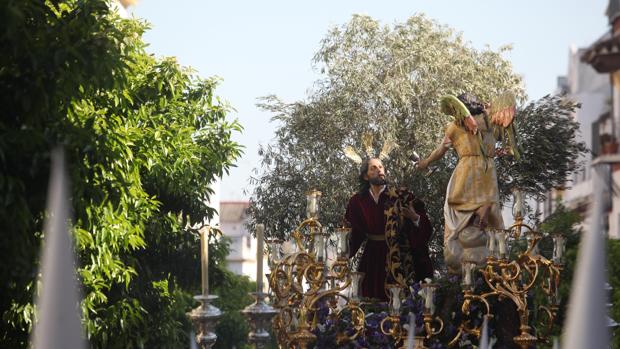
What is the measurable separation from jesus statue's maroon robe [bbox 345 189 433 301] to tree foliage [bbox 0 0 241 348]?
3.19m

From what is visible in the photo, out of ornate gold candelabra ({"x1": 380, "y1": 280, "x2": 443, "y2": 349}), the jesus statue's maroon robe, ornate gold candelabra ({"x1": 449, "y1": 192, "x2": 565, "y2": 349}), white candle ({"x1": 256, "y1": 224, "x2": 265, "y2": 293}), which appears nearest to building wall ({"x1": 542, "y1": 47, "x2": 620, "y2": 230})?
the jesus statue's maroon robe

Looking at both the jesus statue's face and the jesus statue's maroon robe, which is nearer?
the jesus statue's maroon robe

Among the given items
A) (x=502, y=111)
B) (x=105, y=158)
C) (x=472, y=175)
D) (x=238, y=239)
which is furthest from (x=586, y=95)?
(x=238, y=239)

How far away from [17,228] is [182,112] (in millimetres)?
13873

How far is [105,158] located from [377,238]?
4.25 metres

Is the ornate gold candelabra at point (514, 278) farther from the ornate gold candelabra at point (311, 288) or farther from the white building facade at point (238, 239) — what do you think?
the white building facade at point (238, 239)

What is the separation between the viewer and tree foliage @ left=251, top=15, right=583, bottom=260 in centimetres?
2975

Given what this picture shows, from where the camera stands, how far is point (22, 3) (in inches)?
568

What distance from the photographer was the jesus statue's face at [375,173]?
552 inches

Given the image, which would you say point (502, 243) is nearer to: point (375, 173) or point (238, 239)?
point (375, 173)

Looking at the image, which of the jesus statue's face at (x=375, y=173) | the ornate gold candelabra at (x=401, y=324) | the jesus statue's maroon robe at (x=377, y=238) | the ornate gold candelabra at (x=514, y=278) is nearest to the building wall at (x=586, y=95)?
the jesus statue's face at (x=375, y=173)

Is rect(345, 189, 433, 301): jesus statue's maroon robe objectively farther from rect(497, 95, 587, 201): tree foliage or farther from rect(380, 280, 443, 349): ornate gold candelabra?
rect(497, 95, 587, 201): tree foliage

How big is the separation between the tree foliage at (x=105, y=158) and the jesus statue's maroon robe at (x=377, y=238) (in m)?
3.19

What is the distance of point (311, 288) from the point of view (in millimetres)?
11672
